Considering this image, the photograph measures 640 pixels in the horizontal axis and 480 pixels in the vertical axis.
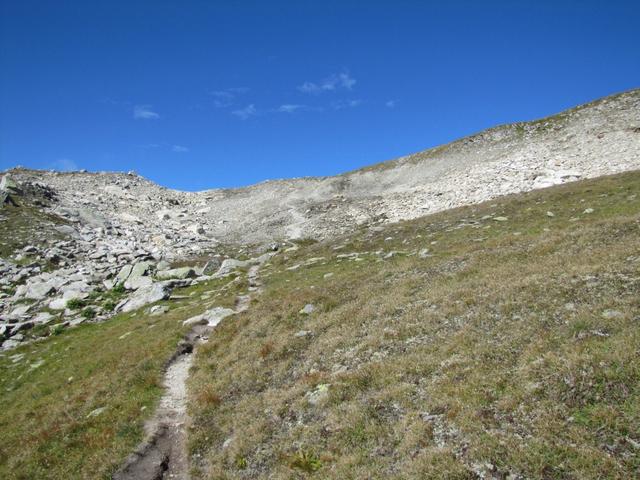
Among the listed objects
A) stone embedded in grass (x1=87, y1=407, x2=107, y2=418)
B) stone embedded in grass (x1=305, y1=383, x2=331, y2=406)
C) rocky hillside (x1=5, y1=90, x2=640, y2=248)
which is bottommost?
stone embedded in grass (x1=87, y1=407, x2=107, y2=418)

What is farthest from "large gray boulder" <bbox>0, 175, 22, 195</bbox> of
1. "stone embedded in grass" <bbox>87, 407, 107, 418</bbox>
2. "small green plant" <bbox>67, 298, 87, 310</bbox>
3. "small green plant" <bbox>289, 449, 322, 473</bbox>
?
"small green plant" <bbox>289, 449, 322, 473</bbox>

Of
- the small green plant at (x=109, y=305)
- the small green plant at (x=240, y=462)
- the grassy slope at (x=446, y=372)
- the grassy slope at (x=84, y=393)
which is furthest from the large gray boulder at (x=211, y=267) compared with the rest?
the small green plant at (x=240, y=462)

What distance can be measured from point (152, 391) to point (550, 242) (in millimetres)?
21231

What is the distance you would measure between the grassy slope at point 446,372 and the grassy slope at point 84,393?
273 cm

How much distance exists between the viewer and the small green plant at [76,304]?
119 feet

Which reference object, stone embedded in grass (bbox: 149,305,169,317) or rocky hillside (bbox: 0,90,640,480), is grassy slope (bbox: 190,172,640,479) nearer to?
rocky hillside (bbox: 0,90,640,480)

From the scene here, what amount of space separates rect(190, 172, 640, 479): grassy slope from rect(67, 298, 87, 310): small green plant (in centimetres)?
2015

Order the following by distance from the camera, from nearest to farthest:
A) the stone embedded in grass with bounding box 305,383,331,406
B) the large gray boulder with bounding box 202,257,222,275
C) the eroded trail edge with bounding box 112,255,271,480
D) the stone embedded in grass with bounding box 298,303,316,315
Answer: the eroded trail edge with bounding box 112,255,271,480 < the stone embedded in grass with bounding box 305,383,331,406 < the stone embedded in grass with bounding box 298,303,316,315 < the large gray boulder with bounding box 202,257,222,275

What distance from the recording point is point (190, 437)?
14.5 meters

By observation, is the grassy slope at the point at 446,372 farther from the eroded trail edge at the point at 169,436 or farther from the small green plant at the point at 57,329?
the small green plant at the point at 57,329

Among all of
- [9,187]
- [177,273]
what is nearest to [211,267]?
[177,273]

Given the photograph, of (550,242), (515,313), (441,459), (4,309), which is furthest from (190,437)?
(4,309)

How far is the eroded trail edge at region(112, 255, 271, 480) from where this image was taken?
13.5 meters

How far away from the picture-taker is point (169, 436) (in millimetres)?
15398
